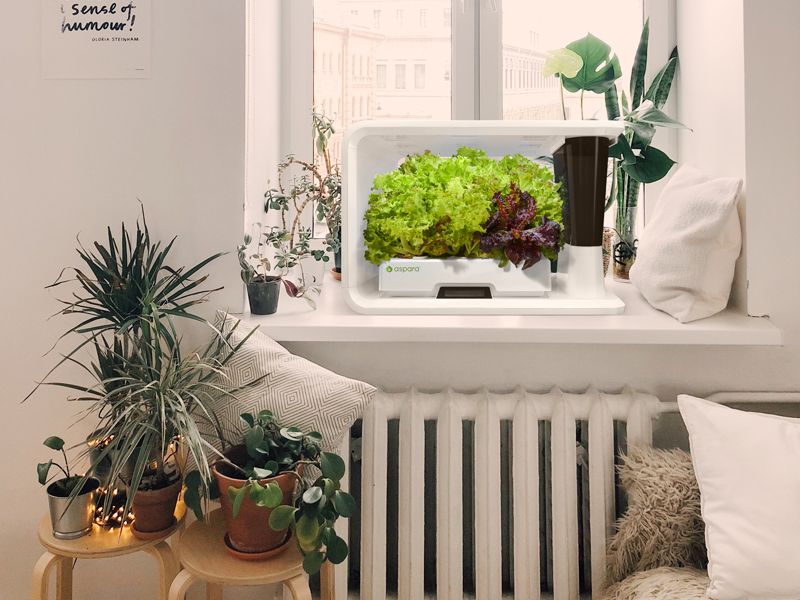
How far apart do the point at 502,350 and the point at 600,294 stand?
0.94ft

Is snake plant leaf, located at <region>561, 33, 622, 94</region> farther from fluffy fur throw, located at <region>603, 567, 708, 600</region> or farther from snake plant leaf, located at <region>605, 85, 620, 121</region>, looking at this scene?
fluffy fur throw, located at <region>603, 567, 708, 600</region>

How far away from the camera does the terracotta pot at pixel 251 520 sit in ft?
3.79

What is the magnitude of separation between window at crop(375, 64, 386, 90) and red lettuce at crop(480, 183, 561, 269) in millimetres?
712

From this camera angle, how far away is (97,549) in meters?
1.21

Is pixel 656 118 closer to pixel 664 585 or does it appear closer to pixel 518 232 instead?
pixel 518 232

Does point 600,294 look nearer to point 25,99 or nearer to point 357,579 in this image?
point 357,579

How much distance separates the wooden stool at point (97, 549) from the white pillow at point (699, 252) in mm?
1236

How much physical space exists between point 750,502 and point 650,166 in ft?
3.00

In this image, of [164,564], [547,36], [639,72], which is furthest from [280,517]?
[547,36]

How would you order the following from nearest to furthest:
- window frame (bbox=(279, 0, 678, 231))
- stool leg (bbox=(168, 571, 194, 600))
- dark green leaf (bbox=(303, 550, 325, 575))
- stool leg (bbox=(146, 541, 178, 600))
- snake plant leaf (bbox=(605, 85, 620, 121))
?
1. dark green leaf (bbox=(303, 550, 325, 575))
2. stool leg (bbox=(168, 571, 194, 600))
3. stool leg (bbox=(146, 541, 178, 600))
4. snake plant leaf (bbox=(605, 85, 620, 121))
5. window frame (bbox=(279, 0, 678, 231))

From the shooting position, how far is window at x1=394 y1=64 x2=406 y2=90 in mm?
2062

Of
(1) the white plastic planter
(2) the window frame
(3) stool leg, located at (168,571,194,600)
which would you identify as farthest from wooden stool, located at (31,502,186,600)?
(2) the window frame

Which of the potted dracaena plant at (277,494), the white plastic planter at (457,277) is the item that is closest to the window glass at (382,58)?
the white plastic planter at (457,277)

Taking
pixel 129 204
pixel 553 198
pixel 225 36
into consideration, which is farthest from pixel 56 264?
pixel 553 198
